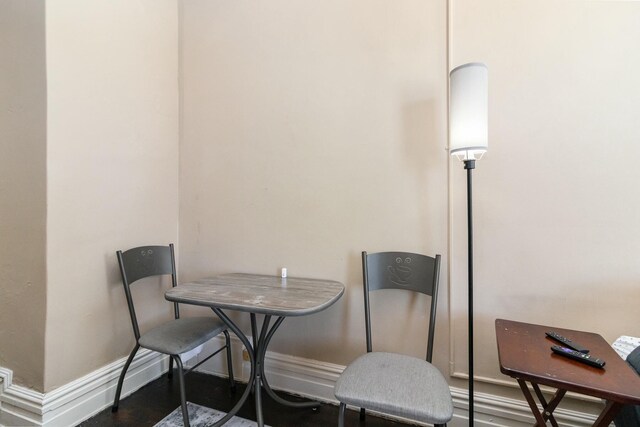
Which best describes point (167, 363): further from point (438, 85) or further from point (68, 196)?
point (438, 85)

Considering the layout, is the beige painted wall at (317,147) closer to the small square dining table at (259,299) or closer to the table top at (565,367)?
the small square dining table at (259,299)

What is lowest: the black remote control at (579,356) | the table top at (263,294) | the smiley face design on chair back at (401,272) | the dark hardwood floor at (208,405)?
the dark hardwood floor at (208,405)

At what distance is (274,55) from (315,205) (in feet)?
3.48

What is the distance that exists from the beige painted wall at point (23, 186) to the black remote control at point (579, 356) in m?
2.38

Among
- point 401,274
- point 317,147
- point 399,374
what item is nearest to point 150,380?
point 399,374

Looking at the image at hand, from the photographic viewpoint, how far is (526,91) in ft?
4.76

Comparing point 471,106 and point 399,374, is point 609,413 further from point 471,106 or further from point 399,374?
point 471,106

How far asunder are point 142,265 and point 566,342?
2290mm

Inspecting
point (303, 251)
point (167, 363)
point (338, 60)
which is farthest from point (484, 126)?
point (167, 363)

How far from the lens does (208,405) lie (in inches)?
Result: 70.4

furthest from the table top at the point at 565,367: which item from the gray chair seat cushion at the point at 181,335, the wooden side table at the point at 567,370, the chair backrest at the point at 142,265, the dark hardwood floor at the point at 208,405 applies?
the chair backrest at the point at 142,265

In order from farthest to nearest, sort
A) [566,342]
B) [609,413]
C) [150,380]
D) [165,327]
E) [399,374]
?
[150,380] < [165,327] < [399,374] < [566,342] < [609,413]

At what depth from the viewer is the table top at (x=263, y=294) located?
4.28 feet

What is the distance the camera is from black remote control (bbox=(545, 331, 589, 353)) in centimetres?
107
